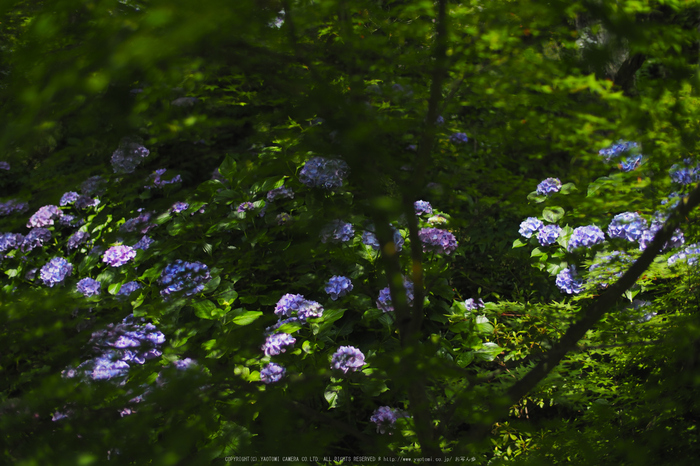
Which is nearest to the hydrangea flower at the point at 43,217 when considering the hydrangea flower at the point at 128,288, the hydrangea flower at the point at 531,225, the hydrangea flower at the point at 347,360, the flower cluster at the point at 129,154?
the hydrangea flower at the point at 128,288

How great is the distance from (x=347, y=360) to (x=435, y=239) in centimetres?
54

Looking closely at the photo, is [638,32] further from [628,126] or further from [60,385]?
[60,385]

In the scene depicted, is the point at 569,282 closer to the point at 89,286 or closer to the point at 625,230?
the point at 625,230

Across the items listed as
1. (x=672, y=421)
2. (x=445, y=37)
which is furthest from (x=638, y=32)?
(x=672, y=421)

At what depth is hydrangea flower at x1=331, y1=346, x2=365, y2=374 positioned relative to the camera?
67.5 inches

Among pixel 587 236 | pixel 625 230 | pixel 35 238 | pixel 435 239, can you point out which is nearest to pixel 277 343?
pixel 435 239

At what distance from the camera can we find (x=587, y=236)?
91.0 inches

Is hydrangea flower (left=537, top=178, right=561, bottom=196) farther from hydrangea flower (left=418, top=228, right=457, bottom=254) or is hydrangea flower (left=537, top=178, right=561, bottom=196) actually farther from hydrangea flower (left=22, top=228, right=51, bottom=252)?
hydrangea flower (left=22, top=228, right=51, bottom=252)

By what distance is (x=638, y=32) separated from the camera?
74 centimetres

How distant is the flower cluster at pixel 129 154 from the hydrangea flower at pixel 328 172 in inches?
18.0

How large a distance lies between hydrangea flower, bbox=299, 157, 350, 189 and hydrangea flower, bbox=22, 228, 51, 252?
2060 mm

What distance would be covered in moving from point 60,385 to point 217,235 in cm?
194

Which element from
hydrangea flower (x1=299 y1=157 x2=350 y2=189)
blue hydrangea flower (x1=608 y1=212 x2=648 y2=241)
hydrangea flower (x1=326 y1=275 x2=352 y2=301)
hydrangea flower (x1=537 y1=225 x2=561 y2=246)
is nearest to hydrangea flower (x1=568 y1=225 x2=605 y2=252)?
blue hydrangea flower (x1=608 y1=212 x2=648 y2=241)

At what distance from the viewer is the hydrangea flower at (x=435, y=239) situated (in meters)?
1.58
